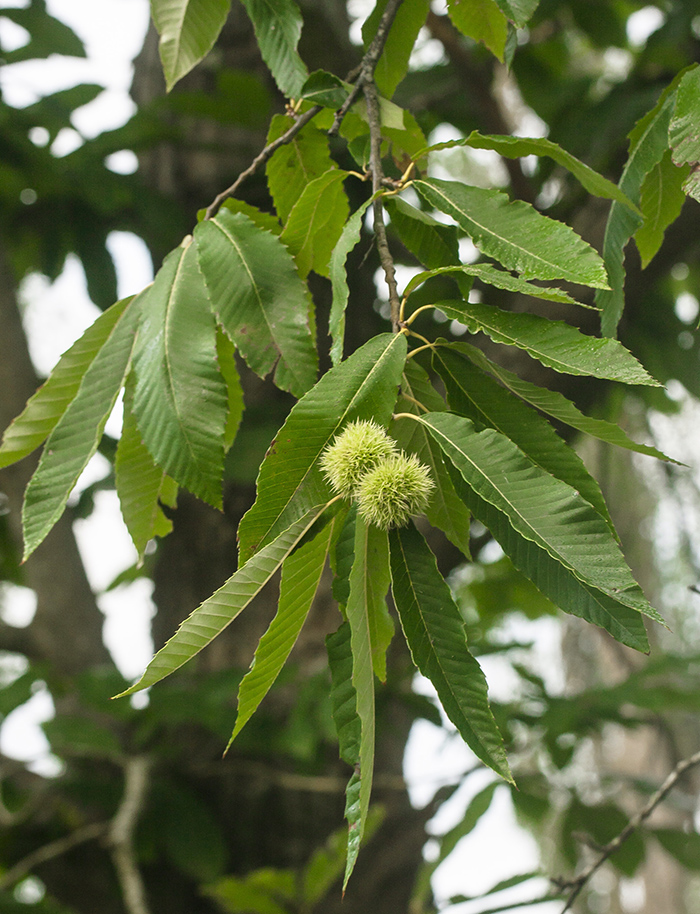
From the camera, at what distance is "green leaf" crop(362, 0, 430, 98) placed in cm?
88

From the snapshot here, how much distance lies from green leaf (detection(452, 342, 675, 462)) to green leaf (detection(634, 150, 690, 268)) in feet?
0.89

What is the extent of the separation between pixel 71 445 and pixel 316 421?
27 cm

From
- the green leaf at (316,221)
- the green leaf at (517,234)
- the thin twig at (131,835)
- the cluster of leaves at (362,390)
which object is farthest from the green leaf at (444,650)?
the thin twig at (131,835)

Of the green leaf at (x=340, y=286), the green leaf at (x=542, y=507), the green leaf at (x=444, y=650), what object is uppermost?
the green leaf at (x=340, y=286)

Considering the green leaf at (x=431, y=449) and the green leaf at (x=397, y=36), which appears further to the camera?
the green leaf at (x=397, y=36)

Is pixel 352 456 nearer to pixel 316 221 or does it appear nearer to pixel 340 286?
pixel 340 286

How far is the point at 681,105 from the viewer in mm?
678

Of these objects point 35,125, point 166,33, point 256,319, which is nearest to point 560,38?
point 35,125

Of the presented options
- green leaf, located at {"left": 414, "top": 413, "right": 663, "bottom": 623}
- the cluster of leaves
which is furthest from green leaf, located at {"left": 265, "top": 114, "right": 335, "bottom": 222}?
green leaf, located at {"left": 414, "top": 413, "right": 663, "bottom": 623}

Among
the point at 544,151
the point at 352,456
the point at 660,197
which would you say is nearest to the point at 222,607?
the point at 352,456

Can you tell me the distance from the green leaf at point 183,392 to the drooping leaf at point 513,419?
0.67ft

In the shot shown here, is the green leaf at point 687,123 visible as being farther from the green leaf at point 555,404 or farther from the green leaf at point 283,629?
the green leaf at point 283,629

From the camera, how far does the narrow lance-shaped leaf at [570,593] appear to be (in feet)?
1.81

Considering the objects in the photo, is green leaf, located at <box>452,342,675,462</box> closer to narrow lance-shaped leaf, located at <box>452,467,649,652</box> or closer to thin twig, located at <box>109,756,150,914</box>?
narrow lance-shaped leaf, located at <box>452,467,649,652</box>
